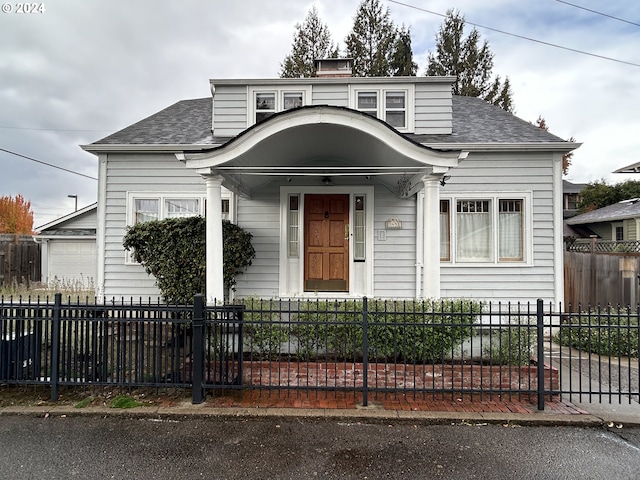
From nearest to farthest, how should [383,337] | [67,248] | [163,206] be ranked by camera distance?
[383,337], [163,206], [67,248]

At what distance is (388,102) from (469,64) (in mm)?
15988

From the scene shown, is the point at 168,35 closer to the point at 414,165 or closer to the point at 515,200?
the point at 414,165

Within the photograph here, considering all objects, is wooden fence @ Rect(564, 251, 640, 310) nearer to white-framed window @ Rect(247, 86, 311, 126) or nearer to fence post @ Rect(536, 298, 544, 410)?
fence post @ Rect(536, 298, 544, 410)

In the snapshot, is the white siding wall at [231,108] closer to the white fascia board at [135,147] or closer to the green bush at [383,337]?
the white fascia board at [135,147]

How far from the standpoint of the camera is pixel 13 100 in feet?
58.5

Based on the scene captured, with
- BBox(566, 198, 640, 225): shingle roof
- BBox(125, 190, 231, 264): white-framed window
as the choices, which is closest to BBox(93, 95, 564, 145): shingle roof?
BBox(125, 190, 231, 264): white-framed window

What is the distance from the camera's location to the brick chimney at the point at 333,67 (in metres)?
9.40

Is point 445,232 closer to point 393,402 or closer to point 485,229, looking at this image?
point 485,229

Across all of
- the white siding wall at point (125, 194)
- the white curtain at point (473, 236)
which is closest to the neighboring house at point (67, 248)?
the white siding wall at point (125, 194)

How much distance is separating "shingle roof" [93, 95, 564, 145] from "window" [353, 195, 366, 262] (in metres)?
1.84

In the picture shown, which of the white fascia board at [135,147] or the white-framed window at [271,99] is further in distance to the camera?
the white-framed window at [271,99]

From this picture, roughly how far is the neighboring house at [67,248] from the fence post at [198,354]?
1476 centimetres

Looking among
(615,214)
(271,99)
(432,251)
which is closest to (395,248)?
(432,251)

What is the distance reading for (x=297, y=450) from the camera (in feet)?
10.9
